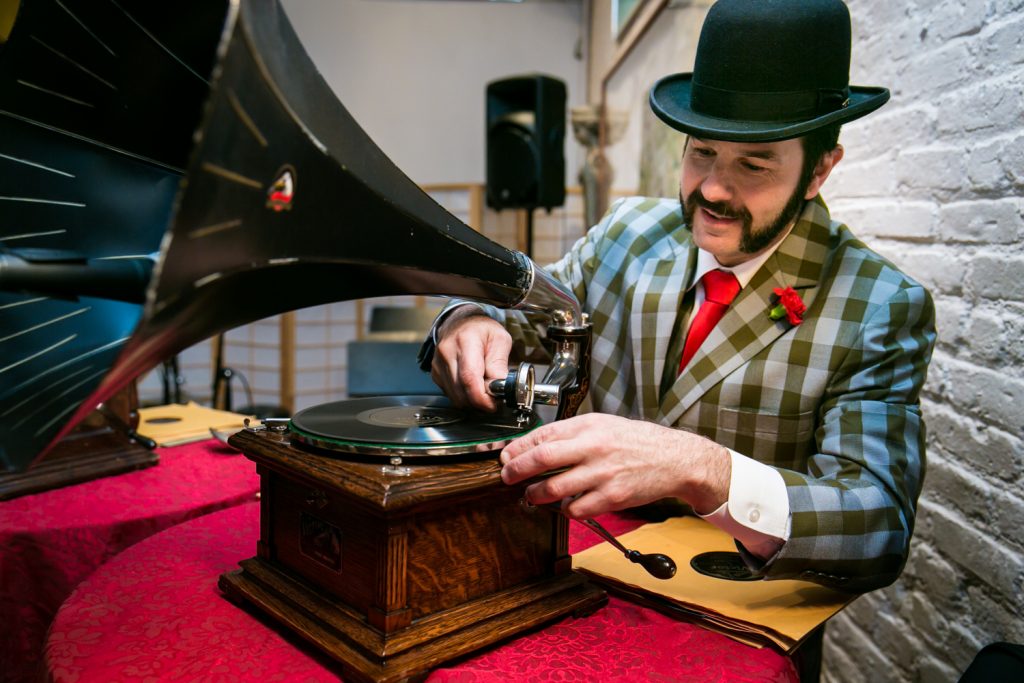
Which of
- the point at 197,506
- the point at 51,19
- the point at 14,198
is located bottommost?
the point at 197,506

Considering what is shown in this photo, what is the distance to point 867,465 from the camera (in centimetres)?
107

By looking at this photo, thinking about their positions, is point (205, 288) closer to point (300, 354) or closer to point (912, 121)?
point (912, 121)

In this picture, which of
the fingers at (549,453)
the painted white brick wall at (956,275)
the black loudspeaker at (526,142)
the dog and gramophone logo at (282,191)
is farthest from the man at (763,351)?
the black loudspeaker at (526,142)

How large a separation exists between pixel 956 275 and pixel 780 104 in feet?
2.03

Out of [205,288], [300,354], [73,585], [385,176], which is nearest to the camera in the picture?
[205,288]

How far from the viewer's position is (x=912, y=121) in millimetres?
1648

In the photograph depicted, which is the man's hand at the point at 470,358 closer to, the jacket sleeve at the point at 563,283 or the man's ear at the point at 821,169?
the jacket sleeve at the point at 563,283

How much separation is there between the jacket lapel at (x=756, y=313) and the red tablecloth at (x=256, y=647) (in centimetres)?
48

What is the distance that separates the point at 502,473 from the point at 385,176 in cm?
37

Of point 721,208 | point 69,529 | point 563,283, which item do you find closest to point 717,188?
point 721,208

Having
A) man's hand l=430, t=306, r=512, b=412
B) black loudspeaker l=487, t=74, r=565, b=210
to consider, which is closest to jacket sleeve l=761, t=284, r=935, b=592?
man's hand l=430, t=306, r=512, b=412

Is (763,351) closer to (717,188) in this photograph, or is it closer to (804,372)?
(804,372)

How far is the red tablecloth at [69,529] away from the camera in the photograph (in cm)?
119

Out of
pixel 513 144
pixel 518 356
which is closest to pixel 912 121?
pixel 518 356
